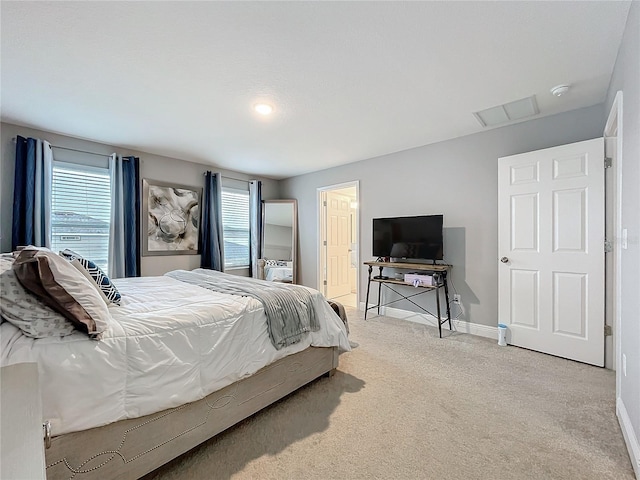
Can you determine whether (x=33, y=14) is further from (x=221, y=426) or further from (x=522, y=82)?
(x=522, y=82)

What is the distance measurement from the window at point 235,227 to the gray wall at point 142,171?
0.68 ft

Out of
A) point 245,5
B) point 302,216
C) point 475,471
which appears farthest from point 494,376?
point 302,216

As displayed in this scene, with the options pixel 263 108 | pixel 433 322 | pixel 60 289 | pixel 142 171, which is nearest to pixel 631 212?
pixel 433 322

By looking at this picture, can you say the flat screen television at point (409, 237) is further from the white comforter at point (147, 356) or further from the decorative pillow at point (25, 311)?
the decorative pillow at point (25, 311)

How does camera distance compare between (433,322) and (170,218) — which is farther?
(170,218)

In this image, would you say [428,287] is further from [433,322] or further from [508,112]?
[508,112]

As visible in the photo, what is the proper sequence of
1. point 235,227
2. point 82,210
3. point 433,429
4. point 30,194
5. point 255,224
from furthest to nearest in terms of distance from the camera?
point 255,224, point 235,227, point 82,210, point 30,194, point 433,429

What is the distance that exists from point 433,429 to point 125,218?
13.5 ft

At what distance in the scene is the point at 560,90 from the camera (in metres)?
2.37

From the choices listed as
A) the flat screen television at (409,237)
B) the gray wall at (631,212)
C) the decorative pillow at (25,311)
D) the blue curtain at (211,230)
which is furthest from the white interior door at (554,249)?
the blue curtain at (211,230)

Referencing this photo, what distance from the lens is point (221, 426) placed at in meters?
1.59

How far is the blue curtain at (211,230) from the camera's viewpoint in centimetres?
453

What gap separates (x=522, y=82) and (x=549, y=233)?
145 centimetres

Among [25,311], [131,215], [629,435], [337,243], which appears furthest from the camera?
[337,243]
